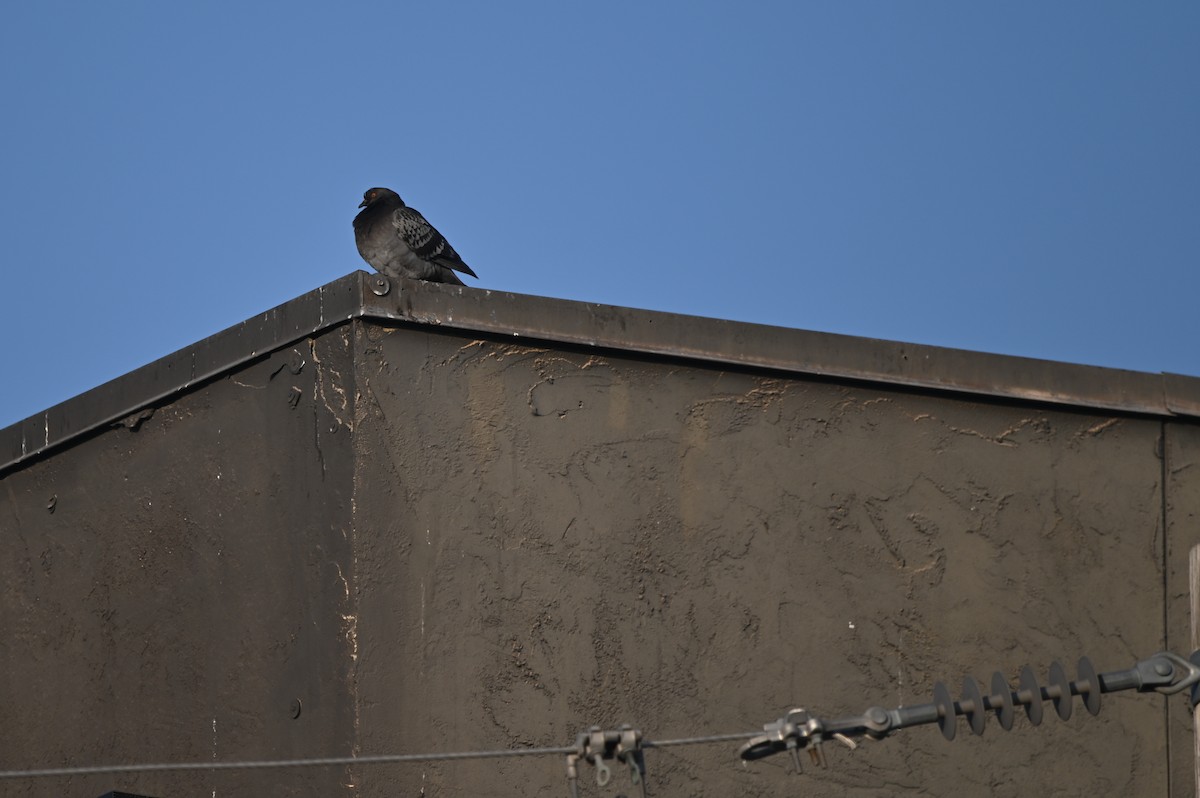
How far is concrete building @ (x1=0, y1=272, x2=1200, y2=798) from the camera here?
600cm

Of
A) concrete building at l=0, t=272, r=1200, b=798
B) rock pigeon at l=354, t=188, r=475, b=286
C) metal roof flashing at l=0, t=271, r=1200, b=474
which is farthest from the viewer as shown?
rock pigeon at l=354, t=188, r=475, b=286

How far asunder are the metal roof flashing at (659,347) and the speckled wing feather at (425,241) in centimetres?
183

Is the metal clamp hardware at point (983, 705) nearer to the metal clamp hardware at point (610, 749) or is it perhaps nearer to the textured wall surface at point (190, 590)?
the metal clamp hardware at point (610, 749)

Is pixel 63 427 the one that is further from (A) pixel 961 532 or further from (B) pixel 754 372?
(A) pixel 961 532

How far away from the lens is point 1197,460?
6.83 meters

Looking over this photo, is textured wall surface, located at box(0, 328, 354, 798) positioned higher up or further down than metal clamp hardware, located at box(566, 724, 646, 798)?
higher up

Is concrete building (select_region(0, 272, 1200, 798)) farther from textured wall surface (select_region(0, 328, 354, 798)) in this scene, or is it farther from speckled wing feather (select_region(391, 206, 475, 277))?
speckled wing feather (select_region(391, 206, 475, 277))

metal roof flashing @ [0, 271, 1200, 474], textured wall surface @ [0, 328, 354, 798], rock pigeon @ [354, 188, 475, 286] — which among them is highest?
rock pigeon @ [354, 188, 475, 286]

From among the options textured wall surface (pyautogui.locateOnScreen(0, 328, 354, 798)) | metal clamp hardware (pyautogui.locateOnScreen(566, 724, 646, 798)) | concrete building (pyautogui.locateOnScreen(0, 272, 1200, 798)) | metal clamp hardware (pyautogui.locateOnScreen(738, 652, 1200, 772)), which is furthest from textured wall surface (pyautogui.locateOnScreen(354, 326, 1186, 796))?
metal clamp hardware (pyautogui.locateOnScreen(738, 652, 1200, 772))

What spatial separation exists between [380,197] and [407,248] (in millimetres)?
733

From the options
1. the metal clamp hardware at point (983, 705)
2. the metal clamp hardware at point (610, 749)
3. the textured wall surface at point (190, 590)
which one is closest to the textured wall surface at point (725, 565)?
the textured wall surface at point (190, 590)

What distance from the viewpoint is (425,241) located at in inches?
334

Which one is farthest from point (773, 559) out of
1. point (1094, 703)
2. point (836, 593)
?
point (1094, 703)

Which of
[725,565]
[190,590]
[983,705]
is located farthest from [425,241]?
[983,705]
